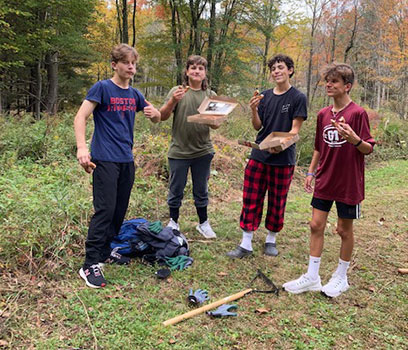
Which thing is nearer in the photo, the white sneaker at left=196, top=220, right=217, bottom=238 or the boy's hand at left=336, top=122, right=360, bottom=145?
the boy's hand at left=336, top=122, right=360, bottom=145

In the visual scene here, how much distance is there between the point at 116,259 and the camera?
3021 mm

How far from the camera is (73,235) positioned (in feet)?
10.5

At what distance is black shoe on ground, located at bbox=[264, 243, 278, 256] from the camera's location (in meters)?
3.39

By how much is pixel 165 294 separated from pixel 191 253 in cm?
79

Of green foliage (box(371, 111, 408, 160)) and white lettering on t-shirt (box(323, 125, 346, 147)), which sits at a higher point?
white lettering on t-shirt (box(323, 125, 346, 147))

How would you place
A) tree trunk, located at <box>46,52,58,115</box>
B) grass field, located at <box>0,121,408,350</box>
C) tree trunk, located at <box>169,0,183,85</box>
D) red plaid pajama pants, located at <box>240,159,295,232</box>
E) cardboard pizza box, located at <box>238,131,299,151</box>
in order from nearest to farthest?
grass field, located at <box>0,121,408,350</box>, cardboard pizza box, located at <box>238,131,299,151</box>, red plaid pajama pants, located at <box>240,159,295,232</box>, tree trunk, located at <box>46,52,58,115</box>, tree trunk, located at <box>169,0,183,85</box>

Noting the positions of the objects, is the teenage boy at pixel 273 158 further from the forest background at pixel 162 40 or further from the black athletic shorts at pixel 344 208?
the forest background at pixel 162 40

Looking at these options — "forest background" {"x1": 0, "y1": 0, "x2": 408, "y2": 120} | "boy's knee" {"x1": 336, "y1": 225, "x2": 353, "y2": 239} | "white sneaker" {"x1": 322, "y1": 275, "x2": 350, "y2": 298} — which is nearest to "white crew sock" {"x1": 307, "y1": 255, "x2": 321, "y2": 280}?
"white sneaker" {"x1": 322, "y1": 275, "x2": 350, "y2": 298}

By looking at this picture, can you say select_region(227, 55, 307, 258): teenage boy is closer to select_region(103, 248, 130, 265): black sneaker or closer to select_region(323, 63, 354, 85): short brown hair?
select_region(323, 63, 354, 85): short brown hair

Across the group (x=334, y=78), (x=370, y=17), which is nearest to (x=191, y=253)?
(x=334, y=78)

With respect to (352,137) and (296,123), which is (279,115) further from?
(352,137)

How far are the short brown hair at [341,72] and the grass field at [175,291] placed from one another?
1.78 meters

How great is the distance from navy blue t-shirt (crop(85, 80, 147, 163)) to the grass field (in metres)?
0.99

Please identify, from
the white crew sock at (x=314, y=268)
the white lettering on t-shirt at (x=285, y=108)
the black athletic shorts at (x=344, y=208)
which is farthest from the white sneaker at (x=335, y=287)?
the white lettering on t-shirt at (x=285, y=108)
